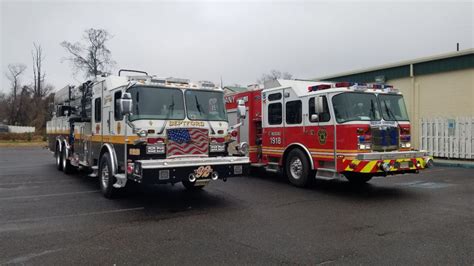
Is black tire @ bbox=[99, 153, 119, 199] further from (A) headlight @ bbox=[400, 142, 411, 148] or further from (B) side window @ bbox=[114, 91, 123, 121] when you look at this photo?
(A) headlight @ bbox=[400, 142, 411, 148]

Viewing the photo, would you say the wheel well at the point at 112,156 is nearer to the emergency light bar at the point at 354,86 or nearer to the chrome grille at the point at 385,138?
the emergency light bar at the point at 354,86

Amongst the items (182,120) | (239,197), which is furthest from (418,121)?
(182,120)

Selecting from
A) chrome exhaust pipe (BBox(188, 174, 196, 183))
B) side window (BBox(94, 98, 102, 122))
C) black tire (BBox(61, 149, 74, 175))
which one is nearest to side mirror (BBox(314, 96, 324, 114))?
chrome exhaust pipe (BBox(188, 174, 196, 183))

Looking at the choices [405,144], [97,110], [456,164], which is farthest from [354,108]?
[456,164]

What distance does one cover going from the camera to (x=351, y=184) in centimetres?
1117

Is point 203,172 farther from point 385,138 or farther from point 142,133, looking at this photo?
point 385,138

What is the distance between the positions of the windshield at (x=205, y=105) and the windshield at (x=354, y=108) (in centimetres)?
274

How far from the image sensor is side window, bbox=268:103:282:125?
11602mm

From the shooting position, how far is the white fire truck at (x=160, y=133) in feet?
25.2

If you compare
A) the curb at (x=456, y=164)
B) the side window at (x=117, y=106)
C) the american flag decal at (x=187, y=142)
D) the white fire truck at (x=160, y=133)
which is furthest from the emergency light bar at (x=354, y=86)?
the curb at (x=456, y=164)

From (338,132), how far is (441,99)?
446 inches

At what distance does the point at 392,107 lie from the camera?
1003 cm

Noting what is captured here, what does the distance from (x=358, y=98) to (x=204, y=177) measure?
430 cm

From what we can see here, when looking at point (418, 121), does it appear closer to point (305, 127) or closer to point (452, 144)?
point (452, 144)
